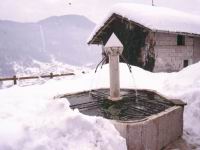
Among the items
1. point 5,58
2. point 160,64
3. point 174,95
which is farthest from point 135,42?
point 5,58

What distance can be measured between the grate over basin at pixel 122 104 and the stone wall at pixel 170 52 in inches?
419

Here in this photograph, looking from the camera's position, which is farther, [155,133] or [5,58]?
[5,58]

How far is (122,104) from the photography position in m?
6.63

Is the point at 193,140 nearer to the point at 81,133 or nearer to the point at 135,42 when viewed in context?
the point at 81,133

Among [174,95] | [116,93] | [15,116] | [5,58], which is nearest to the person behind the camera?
[15,116]

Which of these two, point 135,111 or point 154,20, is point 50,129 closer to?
point 135,111

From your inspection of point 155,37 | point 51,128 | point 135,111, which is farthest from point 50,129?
point 155,37

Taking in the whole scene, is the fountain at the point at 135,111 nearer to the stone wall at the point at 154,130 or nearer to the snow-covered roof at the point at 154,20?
the stone wall at the point at 154,130

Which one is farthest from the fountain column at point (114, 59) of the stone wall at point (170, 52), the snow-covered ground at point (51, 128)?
the stone wall at point (170, 52)

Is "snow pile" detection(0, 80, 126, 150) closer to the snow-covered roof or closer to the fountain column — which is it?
the fountain column

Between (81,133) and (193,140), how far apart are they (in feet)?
11.6

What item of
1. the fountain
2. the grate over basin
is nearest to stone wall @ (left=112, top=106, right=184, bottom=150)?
the fountain

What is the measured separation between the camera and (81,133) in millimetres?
4242

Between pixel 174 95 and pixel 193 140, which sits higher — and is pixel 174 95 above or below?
above
